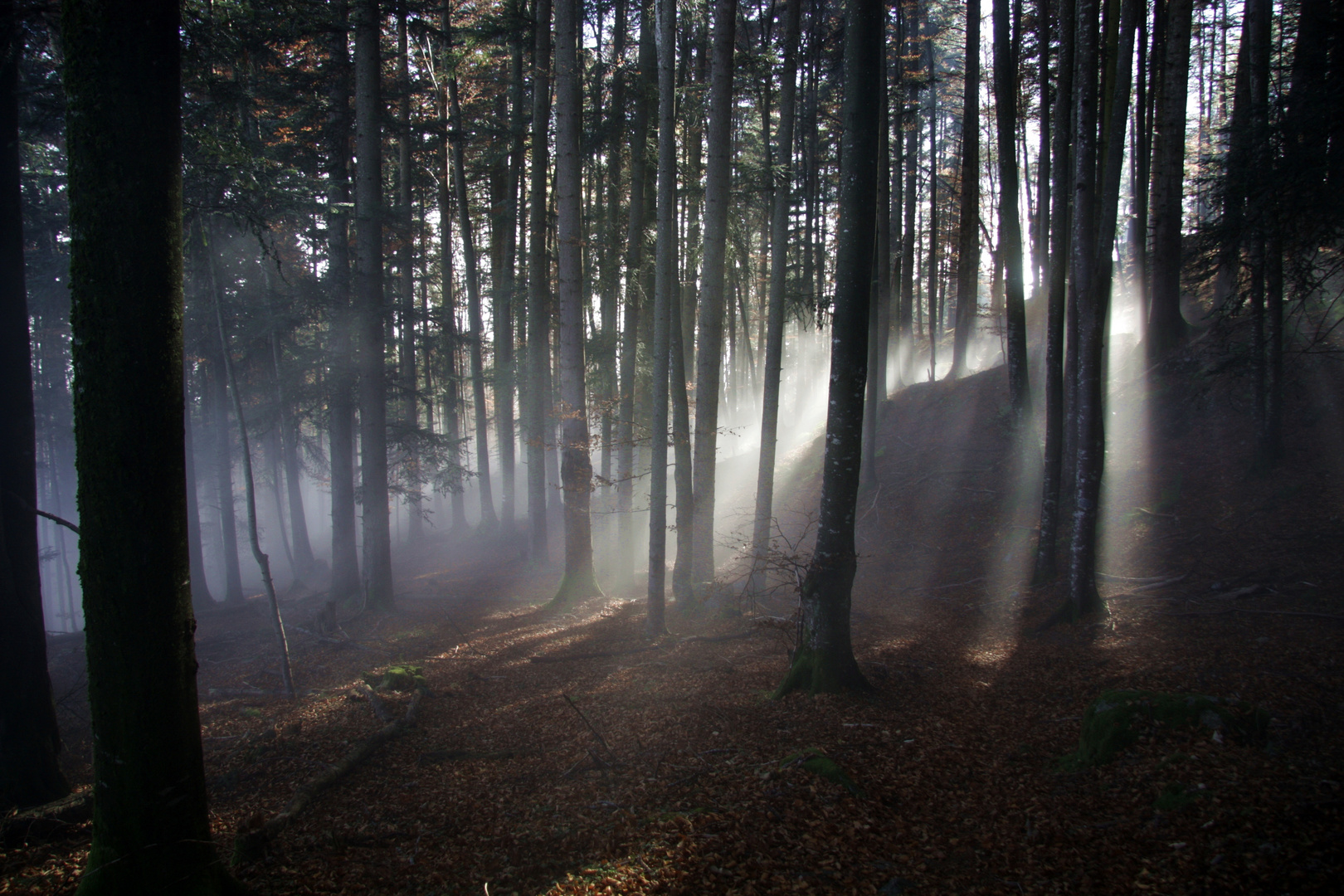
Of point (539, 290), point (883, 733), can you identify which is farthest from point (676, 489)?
point (883, 733)

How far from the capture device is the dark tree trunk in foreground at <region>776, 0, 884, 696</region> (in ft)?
21.5

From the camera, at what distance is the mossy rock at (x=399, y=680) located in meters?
8.76

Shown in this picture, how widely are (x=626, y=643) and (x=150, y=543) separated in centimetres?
791

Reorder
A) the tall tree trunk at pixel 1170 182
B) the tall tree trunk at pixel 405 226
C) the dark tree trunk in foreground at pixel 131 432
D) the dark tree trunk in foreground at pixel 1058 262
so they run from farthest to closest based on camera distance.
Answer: the tall tree trunk at pixel 405 226, the tall tree trunk at pixel 1170 182, the dark tree trunk in foreground at pixel 1058 262, the dark tree trunk in foreground at pixel 131 432

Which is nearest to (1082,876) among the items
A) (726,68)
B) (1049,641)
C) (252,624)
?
(1049,641)

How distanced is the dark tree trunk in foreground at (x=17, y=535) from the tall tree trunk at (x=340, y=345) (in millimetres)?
7155

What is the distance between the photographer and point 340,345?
547 inches

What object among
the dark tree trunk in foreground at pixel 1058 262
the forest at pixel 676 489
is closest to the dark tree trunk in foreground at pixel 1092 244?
the forest at pixel 676 489

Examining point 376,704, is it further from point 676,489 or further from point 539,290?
point 539,290

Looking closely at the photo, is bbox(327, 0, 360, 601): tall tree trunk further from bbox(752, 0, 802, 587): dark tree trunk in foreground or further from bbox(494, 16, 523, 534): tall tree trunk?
bbox(752, 0, 802, 587): dark tree trunk in foreground

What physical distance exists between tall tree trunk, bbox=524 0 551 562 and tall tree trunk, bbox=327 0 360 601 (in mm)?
4070

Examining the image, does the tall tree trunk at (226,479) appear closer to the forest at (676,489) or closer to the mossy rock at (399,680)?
the forest at (676,489)

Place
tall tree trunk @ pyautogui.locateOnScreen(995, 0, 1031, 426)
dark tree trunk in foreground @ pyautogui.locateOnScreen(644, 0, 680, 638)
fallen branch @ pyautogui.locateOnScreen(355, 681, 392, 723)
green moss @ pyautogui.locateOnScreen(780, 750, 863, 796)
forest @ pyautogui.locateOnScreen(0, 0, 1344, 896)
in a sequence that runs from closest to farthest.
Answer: forest @ pyautogui.locateOnScreen(0, 0, 1344, 896) → green moss @ pyautogui.locateOnScreen(780, 750, 863, 796) → fallen branch @ pyautogui.locateOnScreen(355, 681, 392, 723) → dark tree trunk in foreground @ pyautogui.locateOnScreen(644, 0, 680, 638) → tall tree trunk @ pyautogui.locateOnScreen(995, 0, 1031, 426)

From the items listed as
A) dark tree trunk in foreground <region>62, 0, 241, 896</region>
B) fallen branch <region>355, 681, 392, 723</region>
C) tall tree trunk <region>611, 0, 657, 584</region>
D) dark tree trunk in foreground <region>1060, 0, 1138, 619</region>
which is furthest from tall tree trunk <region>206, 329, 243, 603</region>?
dark tree trunk in foreground <region>1060, 0, 1138, 619</region>
